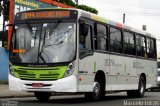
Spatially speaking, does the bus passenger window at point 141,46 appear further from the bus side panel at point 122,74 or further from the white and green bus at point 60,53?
the white and green bus at point 60,53

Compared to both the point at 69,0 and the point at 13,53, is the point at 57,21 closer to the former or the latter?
the point at 13,53

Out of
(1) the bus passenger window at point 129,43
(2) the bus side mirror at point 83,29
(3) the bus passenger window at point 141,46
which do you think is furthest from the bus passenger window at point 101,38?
(3) the bus passenger window at point 141,46

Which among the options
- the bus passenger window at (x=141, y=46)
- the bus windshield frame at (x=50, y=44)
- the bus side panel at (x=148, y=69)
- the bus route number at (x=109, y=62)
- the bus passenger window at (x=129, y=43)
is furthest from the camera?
the bus side panel at (x=148, y=69)

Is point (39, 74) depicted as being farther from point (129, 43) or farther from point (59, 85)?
point (129, 43)

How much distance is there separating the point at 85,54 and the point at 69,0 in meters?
36.3

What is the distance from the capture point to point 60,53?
1797 centimetres

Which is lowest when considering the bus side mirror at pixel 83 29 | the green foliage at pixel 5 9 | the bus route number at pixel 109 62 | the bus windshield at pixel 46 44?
the bus route number at pixel 109 62

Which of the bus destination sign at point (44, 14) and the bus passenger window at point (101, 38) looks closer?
the bus destination sign at point (44, 14)

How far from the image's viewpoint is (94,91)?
1961cm

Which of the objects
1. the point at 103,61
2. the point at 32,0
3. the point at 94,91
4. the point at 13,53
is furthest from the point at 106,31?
the point at 32,0

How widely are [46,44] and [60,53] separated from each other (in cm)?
64

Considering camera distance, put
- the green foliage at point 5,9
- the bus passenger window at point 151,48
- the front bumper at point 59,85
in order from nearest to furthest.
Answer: the front bumper at point 59,85 → the bus passenger window at point 151,48 → the green foliage at point 5,9

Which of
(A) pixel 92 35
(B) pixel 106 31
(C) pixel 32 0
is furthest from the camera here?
(C) pixel 32 0

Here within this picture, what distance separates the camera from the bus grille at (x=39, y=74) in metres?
17.8
